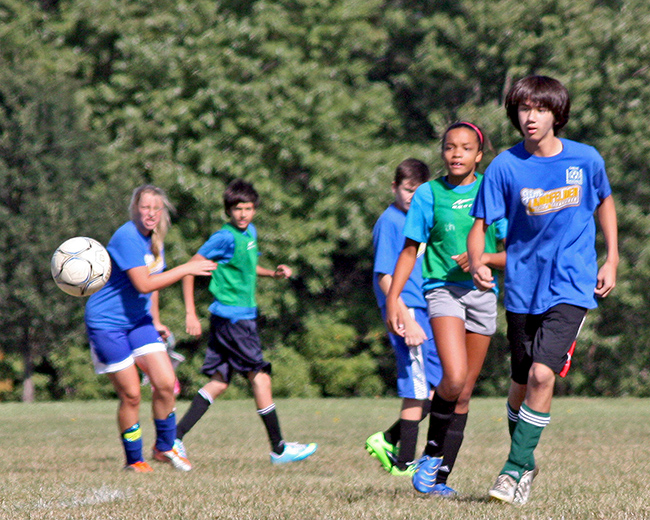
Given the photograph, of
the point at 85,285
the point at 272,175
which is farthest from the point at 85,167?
the point at 85,285

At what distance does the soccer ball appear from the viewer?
646cm

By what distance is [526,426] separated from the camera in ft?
14.8

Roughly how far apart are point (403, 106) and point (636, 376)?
31.2 ft

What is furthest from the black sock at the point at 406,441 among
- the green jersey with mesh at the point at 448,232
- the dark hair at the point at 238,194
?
the dark hair at the point at 238,194

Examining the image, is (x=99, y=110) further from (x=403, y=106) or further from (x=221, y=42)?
(x=403, y=106)

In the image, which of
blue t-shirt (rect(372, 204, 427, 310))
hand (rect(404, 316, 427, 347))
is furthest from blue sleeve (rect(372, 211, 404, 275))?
hand (rect(404, 316, 427, 347))

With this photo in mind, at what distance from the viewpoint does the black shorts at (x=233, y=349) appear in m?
7.43

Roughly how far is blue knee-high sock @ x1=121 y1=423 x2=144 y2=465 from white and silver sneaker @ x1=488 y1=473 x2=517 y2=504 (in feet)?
9.86

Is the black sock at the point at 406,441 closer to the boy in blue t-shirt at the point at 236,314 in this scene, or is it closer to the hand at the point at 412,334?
the hand at the point at 412,334

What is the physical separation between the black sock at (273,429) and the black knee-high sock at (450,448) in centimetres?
223

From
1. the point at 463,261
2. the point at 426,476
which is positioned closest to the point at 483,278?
the point at 463,261

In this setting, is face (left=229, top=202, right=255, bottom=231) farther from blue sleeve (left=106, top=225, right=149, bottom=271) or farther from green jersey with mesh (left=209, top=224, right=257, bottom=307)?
Answer: blue sleeve (left=106, top=225, right=149, bottom=271)

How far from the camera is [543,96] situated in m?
4.58

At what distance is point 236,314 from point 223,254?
19.0 inches
